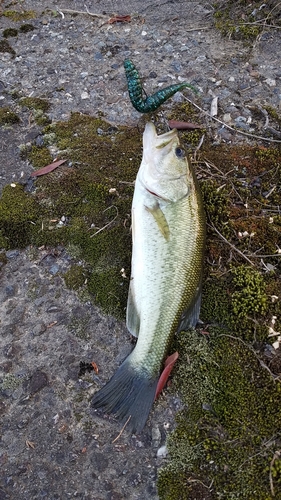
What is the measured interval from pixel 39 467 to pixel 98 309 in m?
1.25

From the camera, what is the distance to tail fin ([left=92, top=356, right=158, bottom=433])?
301 cm

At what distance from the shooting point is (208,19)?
21.0ft

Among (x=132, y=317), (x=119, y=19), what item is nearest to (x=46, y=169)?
(x=132, y=317)

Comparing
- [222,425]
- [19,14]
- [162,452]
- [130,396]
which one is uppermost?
[19,14]

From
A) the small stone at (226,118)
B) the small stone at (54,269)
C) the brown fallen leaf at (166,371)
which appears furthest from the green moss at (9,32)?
the brown fallen leaf at (166,371)

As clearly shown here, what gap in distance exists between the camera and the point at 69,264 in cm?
394

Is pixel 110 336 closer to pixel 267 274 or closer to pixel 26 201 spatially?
pixel 267 274

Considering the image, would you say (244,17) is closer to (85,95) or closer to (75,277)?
(85,95)

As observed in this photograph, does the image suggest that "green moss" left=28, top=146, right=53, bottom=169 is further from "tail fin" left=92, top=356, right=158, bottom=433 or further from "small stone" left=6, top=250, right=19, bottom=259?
"tail fin" left=92, top=356, right=158, bottom=433

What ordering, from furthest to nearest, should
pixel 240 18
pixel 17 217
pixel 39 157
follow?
1. pixel 240 18
2. pixel 39 157
3. pixel 17 217

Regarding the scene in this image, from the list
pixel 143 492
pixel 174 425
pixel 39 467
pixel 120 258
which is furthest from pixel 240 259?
pixel 39 467

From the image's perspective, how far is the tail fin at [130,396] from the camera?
3.01 m

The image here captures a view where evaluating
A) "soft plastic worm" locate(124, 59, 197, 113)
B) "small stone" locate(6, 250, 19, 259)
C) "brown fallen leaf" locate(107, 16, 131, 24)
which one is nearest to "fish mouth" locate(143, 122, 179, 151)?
"soft plastic worm" locate(124, 59, 197, 113)

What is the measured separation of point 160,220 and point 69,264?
3.22ft
